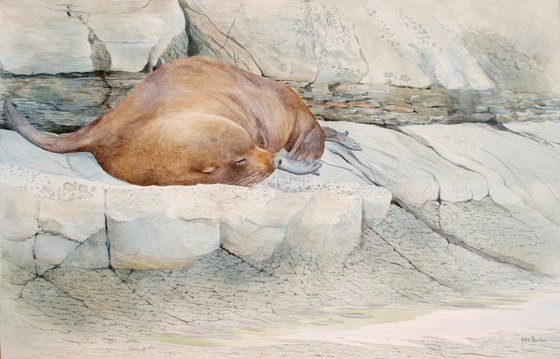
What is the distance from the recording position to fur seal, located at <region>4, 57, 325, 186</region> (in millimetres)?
2021

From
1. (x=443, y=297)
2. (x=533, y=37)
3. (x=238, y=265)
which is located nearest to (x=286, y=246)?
(x=238, y=265)

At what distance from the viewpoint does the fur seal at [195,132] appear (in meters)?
2.02

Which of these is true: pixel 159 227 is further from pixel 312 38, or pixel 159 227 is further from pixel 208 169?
A: pixel 312 38

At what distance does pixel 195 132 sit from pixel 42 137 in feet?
1.47

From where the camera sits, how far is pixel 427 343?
6.86 ft

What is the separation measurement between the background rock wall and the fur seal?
8cm

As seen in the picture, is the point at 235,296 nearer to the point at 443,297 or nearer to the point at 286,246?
the point at 286,246

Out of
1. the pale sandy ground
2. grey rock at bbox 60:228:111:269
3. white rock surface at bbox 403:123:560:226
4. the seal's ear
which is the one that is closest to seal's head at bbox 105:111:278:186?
the seal's ear

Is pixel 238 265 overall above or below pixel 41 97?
below

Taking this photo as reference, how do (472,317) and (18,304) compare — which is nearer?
(18,304)

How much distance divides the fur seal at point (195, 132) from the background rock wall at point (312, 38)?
0.08 meters

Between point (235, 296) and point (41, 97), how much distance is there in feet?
2.69
